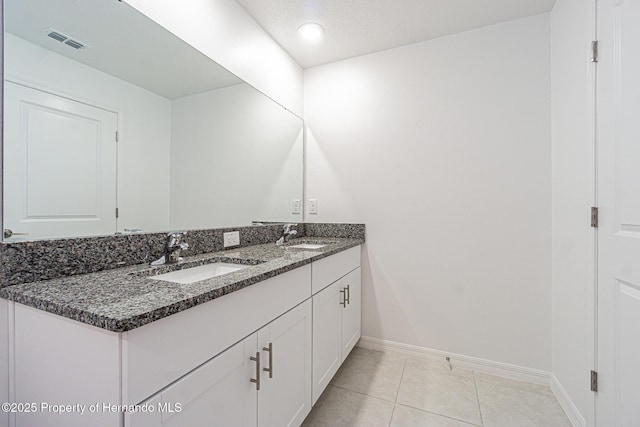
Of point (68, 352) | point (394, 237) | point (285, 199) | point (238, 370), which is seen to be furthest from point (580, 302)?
point (68, 352)

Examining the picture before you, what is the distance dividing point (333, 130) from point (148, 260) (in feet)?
5.47

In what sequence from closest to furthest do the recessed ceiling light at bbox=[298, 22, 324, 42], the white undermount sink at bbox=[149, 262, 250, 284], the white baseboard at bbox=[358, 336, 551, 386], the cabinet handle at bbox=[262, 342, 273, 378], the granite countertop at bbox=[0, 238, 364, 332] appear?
the granite countertop at bbox=[0, 238, 364, 332]
the cabinet handle at bbox=[262, 342, 273, 378]
the white undermount sink at bbox=[149, 262, 250, 284]
the white baseboard at bbox=[358, 336, 551, 386]
the recessed ceiling light at bbox=[298, 22, 324, 42]

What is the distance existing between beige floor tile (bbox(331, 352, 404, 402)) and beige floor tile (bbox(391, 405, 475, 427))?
0.36 ft

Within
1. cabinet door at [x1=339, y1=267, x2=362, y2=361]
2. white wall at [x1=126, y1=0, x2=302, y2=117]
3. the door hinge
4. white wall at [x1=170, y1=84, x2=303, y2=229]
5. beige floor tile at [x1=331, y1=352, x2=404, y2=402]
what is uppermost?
white wall at [x1=126, y1=0, x2=302, y2=117]

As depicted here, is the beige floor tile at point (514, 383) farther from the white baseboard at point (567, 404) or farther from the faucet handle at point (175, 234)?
the faucet handle at point (175, 234)

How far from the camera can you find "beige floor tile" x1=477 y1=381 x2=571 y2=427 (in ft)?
4.65

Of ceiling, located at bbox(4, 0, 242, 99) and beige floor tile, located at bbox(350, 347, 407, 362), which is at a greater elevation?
ceiling, located at bbox(4, 0, 242, 99)

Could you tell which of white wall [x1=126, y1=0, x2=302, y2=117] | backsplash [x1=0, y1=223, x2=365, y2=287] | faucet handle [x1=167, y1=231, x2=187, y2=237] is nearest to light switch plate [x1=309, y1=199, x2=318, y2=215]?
white wall [x1=126, y1=0, x2=302, y2=117]

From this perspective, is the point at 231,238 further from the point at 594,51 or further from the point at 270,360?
the point at 594,51

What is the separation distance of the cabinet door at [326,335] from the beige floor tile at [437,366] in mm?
617

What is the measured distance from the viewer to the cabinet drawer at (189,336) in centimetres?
60

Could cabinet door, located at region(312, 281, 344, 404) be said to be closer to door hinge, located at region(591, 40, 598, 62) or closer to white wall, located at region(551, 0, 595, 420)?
white wall, located at region(551, 0, 595, 420)

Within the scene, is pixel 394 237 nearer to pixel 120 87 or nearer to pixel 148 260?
pixel 148 260

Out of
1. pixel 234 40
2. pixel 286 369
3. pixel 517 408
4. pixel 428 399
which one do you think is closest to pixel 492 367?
pixel 517 408
